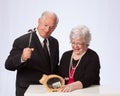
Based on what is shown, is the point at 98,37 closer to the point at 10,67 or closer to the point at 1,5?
the point at 1,5

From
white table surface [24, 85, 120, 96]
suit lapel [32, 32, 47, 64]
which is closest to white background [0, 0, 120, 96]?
suit lapel [32, 32, 47, 64]

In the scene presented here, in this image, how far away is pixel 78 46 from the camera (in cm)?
232

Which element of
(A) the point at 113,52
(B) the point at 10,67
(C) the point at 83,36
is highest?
(C) the point at 83,36

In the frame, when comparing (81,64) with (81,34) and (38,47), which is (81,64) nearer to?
(81,34)

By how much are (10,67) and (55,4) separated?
2.24m

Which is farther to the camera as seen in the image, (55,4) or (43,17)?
(55,4)

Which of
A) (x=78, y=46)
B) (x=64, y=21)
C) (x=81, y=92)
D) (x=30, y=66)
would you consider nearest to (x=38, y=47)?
(x=30, y=66)

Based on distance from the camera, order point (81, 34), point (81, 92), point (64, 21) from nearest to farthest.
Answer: point (81, 92), point (81, 34), point (64, 21)

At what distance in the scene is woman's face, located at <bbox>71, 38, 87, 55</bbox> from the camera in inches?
90.4

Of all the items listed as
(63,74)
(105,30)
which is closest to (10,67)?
(63,74)

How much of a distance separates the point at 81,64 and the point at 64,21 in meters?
2.15

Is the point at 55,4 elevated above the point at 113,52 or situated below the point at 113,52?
above

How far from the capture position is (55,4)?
443cm

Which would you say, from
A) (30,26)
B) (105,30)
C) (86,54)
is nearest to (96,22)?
(105,30)
